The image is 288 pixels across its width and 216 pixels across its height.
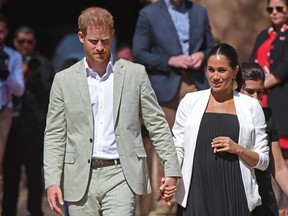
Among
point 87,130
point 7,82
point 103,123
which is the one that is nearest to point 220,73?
point 103,123

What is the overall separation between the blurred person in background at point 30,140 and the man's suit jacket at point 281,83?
2589mm

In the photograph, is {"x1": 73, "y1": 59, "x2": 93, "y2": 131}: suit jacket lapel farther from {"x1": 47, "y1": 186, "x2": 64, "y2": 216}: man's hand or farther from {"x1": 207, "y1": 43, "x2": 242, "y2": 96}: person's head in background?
{"x1": 207, "y1": 43, "x2": 242, "y2": 96}: person's head in background

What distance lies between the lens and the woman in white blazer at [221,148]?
644 centimetres

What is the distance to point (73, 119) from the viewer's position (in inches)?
252

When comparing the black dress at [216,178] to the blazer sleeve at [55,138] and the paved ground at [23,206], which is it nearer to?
the blazer sleeve at [55,138]

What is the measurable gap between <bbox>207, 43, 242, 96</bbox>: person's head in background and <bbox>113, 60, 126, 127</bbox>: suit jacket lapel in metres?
0.58

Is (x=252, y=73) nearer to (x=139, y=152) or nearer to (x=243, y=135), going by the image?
(x=243, y=135)

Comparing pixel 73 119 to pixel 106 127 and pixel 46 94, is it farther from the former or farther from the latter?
pixel 46 94

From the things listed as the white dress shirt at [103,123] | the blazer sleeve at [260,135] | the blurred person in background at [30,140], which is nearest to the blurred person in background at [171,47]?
the blurred person in background at [30,140]

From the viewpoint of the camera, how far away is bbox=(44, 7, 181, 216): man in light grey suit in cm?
634

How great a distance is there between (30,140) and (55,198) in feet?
12.7

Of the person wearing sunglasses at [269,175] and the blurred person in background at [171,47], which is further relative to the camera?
the blurred person in background at [171,47]

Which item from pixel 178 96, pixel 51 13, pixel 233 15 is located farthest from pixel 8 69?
pixel 51 13

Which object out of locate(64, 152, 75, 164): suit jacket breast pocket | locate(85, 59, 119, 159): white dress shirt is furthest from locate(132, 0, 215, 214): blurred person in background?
locate(64, 152, 75, 164): suit jacket breast pocket
